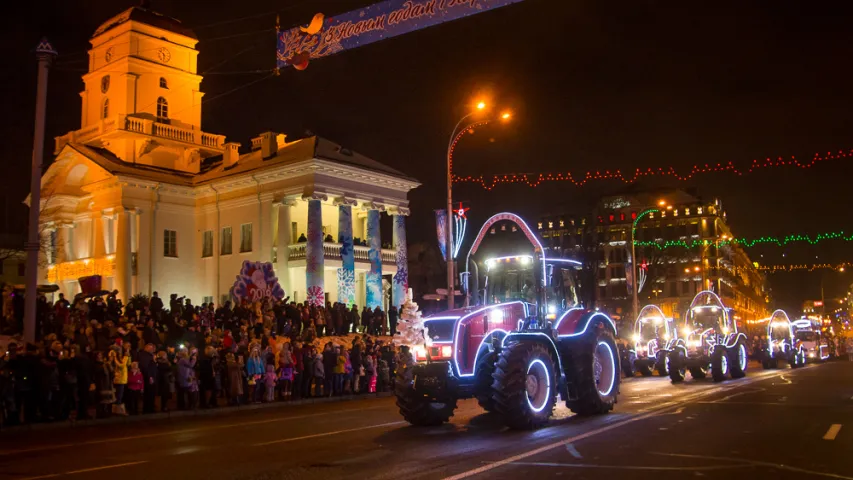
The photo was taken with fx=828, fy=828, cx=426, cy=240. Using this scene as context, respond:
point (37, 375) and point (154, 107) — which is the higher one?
point (154, 107)

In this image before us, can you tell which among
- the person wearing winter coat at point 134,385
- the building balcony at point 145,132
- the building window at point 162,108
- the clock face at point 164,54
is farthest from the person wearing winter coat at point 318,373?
the clock face at point 164,54

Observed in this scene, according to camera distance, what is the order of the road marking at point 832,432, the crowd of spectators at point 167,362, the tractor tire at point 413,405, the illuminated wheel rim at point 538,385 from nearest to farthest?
the road marking at point 832,432 → the illuminated wheel rim at point 538,385 → the tractor tire at point 413,405 → the crowd of spectators at point 167,362

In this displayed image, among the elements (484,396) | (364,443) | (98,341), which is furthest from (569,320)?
(98,341)

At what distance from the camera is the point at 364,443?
12.6 meters

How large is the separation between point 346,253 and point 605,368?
2967 centimetres

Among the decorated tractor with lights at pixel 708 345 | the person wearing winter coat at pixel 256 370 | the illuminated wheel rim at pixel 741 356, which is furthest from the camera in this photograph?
the illuminated wheel rim at pixel 741 356

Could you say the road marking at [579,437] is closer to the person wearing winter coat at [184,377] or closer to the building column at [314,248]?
the person wearing winter coat at [184,377]

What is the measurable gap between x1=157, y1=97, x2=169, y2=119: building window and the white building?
0.22 ft

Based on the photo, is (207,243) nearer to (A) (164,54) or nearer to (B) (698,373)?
(A) (164,54)

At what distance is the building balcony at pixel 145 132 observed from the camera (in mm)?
49531

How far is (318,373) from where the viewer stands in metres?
24.9

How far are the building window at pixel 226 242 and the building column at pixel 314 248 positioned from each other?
7012 millimetres

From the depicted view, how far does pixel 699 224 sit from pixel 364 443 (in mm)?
97412

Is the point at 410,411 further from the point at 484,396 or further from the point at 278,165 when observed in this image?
the point at 278,165
